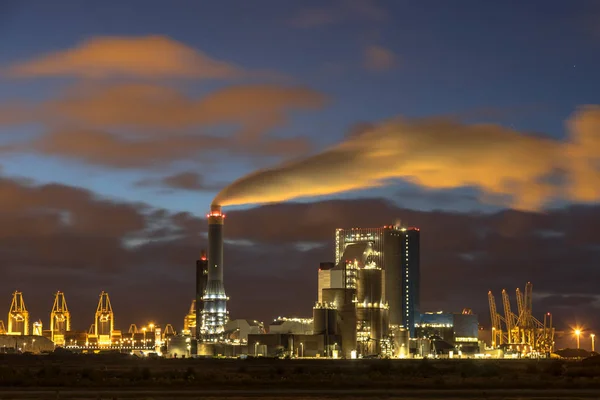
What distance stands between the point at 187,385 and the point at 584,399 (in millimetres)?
33020

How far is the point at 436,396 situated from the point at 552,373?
1804 inches

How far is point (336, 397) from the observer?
219 ft

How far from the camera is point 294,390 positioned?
245ft

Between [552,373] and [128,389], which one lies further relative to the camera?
[552,373]

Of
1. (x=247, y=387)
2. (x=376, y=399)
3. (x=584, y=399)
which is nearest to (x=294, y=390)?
(x=247, y=387)

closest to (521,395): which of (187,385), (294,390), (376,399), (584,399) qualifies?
(584,399)

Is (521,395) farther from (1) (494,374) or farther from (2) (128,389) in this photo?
(1) (494,374)

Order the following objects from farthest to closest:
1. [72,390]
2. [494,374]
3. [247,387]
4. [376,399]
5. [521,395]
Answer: [494,374], [247,387], [72,390], [521,395], [376,399]

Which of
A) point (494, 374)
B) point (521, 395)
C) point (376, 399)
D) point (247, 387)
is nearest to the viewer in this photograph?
point (376, 399)

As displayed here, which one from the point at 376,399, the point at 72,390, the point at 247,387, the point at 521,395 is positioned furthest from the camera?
the point at 247,387

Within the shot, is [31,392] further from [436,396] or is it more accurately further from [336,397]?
[436,396]

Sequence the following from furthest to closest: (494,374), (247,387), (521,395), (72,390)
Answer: (494,374) < (247,387) < (72,390) < (521,395)

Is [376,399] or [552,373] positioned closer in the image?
[376,399]

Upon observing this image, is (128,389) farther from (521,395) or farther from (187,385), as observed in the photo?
(521,395)
